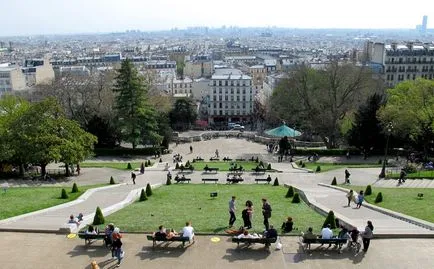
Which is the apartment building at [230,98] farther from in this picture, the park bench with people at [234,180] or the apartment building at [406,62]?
the park bench with people at [234,180]

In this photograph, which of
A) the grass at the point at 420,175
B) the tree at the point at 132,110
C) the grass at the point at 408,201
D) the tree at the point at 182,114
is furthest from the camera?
the tree at the point at 182,114

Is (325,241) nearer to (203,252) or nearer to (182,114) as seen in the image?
(203,252)

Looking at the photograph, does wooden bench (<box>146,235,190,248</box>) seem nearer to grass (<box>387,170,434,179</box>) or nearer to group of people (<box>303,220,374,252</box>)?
group of people (<box>303,220,374,252</box>)

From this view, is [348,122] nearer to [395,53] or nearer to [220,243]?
[220,243]

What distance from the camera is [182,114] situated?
94.9m

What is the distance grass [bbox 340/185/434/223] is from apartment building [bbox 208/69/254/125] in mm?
72802

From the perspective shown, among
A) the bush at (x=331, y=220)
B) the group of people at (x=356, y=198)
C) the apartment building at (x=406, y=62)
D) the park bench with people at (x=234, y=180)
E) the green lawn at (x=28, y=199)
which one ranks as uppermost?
the apartment building at (x=406, y=62)

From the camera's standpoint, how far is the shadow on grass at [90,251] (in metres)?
19.7

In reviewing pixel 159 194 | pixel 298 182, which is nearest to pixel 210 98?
pixel 298 182

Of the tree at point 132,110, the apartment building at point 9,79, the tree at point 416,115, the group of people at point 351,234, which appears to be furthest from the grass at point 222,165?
the apartment building at point 9,79

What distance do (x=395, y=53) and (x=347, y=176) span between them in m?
81.0

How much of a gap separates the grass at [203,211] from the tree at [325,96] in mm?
31035

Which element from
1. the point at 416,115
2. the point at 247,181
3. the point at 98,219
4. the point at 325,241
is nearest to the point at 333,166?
the point at 416,115

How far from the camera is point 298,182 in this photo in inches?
1641
